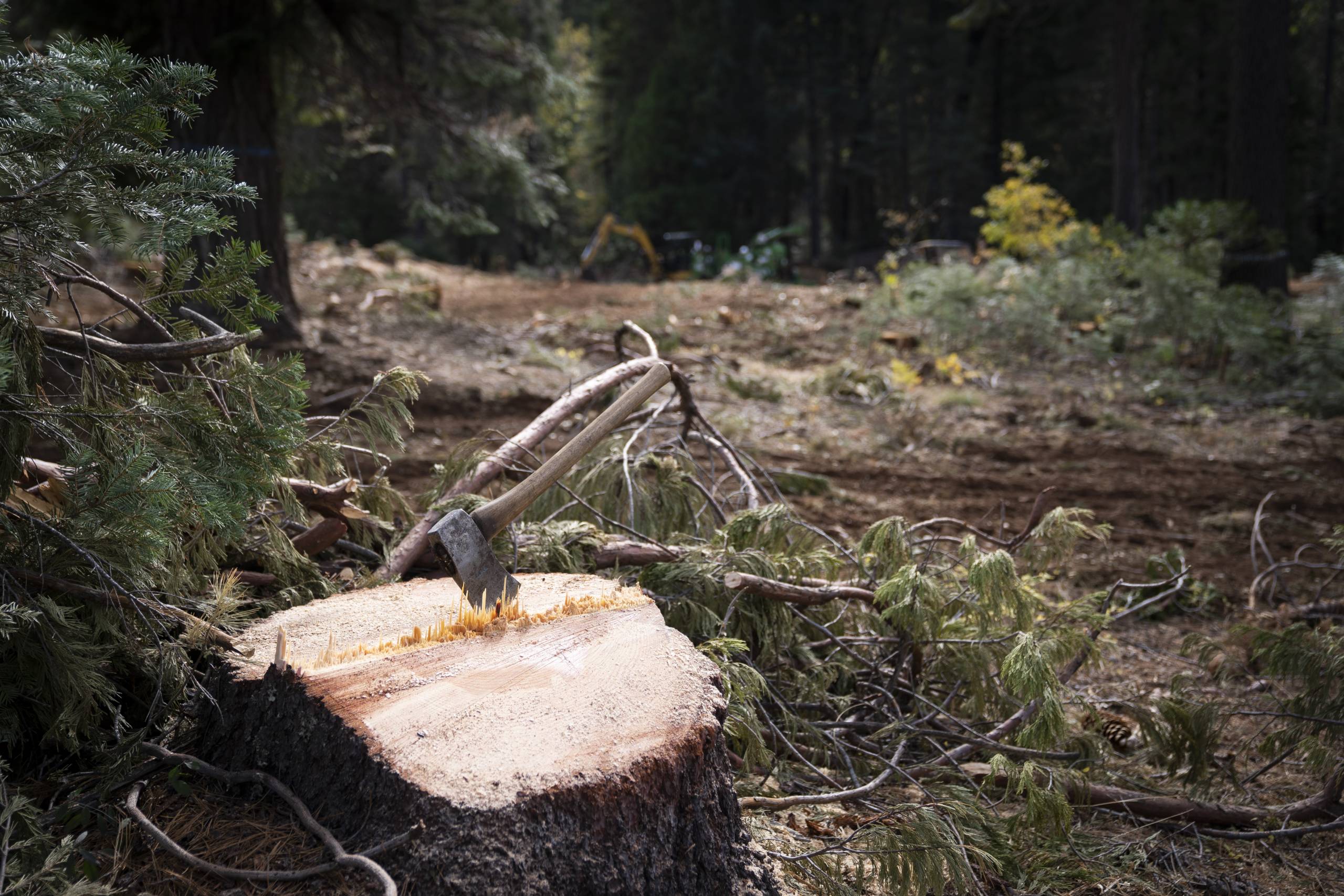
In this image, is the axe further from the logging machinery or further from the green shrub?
the logging machinery

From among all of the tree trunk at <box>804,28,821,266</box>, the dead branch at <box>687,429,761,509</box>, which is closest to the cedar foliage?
the dead branch at <box>687,429,761,509</box>

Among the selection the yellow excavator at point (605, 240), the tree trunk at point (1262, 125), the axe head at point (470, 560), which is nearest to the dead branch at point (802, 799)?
the axe head at point (470, 560)

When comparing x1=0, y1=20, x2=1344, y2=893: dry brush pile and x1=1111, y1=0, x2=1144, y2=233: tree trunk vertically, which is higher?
x1=1111, y1=0, x2=1144, y2=233: tree trunk

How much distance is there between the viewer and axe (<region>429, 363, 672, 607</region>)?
2049mm

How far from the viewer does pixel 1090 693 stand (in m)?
3.34

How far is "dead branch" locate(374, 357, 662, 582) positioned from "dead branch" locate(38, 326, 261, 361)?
35.8 inches

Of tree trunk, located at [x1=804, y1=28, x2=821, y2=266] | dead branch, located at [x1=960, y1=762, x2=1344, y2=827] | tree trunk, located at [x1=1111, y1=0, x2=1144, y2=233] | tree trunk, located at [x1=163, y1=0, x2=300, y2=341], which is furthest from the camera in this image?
tree trunk, located at [x1=804, y1=28, x2=821, y2=266]

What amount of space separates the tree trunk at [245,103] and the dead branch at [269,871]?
6.56 m

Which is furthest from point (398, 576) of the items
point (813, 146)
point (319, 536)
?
point (813, 146)

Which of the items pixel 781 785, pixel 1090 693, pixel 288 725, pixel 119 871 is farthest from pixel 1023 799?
pixel 119 871

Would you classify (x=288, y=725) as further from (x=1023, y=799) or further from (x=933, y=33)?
(x=933, y=33)

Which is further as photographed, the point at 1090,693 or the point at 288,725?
the point at 1090,693

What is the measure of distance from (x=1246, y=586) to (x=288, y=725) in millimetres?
4331

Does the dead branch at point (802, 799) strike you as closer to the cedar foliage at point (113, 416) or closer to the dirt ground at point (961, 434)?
the dirt ground at point (961, 434)
